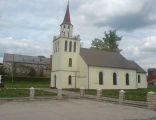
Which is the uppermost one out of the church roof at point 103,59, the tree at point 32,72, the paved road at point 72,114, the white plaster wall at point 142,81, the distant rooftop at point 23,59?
the distant rooftop at point 23,59

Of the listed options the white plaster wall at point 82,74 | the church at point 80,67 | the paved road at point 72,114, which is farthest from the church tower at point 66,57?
the paved road at point 72,114

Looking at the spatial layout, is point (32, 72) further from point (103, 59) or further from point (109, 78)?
point (109, 78)

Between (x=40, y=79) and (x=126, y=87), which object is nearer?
(x=126, y=87)

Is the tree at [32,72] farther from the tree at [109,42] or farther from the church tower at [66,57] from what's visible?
the church tower at [66,57]

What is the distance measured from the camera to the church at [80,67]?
136ft

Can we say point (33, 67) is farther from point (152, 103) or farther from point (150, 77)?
point (152, 103)

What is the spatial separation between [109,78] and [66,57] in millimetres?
8310

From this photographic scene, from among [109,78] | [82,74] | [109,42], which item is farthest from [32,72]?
[109,78]

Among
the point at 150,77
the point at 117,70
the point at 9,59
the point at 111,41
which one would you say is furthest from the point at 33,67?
the point at 117,70

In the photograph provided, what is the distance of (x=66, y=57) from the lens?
4194 cm

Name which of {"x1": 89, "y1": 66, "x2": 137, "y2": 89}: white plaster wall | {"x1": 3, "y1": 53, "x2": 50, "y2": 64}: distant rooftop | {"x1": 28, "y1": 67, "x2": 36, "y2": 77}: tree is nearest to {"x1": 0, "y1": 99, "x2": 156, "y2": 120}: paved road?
{"x1": 89, "y1": 66, "x2": 137, "y2": 89}: white plaster wall

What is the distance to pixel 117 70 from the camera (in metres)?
44.4

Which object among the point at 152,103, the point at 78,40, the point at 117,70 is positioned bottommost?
the point at 152,103

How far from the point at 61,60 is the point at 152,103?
25.8 metres
